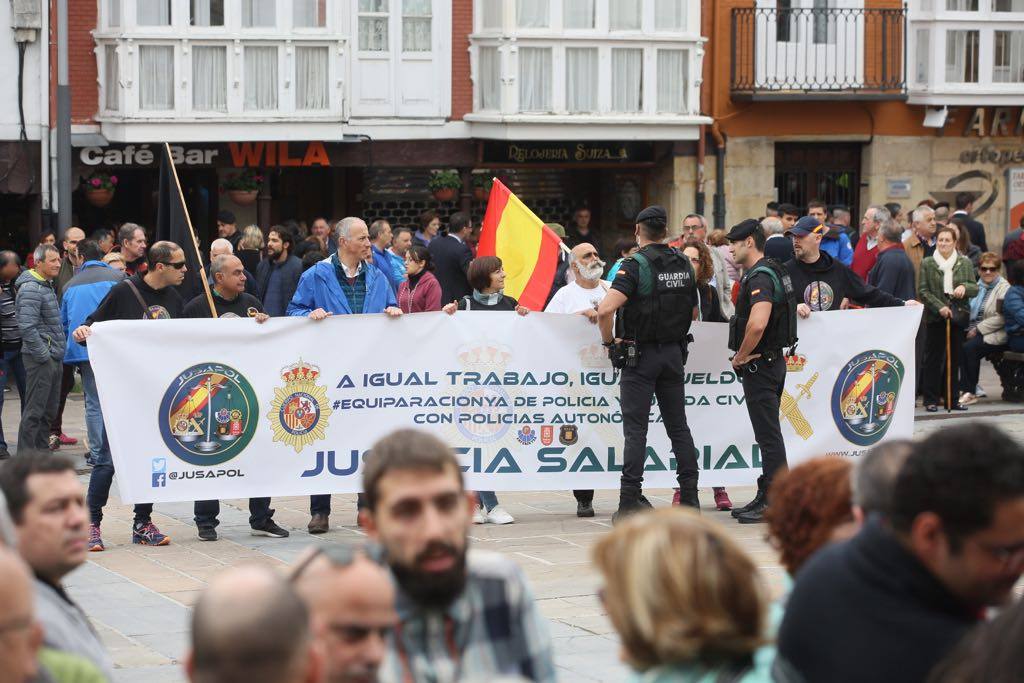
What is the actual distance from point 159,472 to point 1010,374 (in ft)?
34.0

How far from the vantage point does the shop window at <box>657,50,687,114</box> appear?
90.1 feet

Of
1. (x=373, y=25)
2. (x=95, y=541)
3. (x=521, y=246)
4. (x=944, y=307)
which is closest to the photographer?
(x=95, y=541)

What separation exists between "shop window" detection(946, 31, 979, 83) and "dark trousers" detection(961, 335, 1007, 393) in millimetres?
12073

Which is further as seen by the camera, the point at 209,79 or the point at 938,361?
the point at 209,79

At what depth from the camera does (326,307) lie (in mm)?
11312

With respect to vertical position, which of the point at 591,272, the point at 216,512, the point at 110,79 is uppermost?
the point at 110,79

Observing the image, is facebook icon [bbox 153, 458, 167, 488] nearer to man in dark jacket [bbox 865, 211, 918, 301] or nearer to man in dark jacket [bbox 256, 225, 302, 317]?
man in dark jacket [bbox 256, 225, 302, 317]

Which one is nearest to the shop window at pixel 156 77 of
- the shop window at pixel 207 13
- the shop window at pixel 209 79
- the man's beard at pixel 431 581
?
the shop window at pixel 209 79

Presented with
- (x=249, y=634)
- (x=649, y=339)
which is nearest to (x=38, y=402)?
(x=649, y=339)

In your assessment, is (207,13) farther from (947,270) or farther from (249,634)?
(249,634)

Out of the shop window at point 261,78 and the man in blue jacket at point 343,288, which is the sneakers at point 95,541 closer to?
the man in blue jacket at point 343,288

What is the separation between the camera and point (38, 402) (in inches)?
541

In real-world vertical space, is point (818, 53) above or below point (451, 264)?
above

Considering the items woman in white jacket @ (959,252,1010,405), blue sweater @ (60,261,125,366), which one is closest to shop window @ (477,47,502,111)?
woman in white jacket @ (959,252,1010,405)
